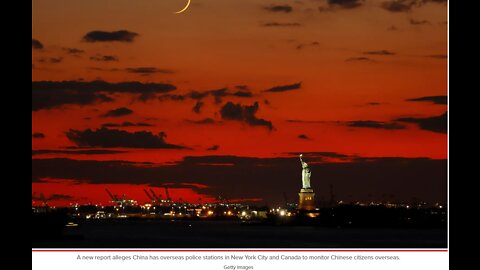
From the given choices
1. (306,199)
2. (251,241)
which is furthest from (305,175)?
(251,241)

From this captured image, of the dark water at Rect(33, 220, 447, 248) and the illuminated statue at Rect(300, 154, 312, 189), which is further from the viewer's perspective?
the illuminated statue at Rect(300, 154, 312, 189)

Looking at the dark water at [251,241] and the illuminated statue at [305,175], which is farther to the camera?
the illuminated statue at [305,175]

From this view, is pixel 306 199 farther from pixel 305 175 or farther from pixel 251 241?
pixel 251 241

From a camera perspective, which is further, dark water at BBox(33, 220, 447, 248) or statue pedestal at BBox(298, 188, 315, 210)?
statue pedestal at BBox(298, 188, 315, 210)

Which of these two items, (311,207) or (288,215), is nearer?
(311,207)

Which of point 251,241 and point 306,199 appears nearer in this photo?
point 251,241
